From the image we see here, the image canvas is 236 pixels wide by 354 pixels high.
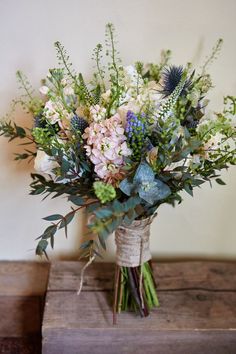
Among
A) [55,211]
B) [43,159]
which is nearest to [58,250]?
[55,211]

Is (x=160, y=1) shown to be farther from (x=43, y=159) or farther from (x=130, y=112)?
(x=43, y=159)

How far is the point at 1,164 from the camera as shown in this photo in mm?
1266

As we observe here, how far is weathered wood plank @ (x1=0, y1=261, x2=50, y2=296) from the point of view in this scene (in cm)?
128

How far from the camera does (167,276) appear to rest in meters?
1.29

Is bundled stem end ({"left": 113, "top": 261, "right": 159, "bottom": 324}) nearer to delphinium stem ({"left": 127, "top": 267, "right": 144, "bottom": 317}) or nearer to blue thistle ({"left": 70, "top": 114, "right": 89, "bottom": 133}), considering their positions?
delphinium stem ({"left": 127, "top": 267, "right": 144, "bottom": 317})

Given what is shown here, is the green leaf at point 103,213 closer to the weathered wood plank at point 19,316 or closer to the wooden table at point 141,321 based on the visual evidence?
the wooden table at point 141,321

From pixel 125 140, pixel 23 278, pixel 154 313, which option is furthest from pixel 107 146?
pixel 23 278

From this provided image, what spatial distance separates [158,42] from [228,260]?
79 cm

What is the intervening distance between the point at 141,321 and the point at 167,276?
0.22 metres

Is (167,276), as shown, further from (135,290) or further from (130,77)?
(130,77)

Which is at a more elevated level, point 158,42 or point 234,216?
point 158,42

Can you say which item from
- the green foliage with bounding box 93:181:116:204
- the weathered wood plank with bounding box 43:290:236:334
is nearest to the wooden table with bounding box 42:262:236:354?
the weathered wood plank with bounding box 43:290:236:334

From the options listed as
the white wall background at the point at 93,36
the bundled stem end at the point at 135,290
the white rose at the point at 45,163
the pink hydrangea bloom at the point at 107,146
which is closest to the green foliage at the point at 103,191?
the pink hydrangea bloom at the point at 107,146

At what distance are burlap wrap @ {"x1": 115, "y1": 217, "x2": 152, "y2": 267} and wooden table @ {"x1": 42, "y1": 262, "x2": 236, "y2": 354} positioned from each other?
167 mm
